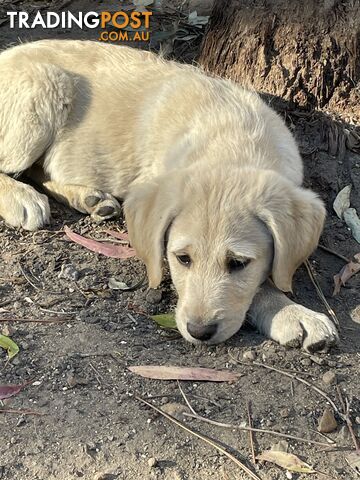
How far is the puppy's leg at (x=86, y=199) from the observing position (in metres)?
5.02

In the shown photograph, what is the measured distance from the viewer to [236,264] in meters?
3.71

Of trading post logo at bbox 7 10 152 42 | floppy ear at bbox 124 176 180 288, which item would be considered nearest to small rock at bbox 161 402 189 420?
floppy ear at bbox 124 176 180 288

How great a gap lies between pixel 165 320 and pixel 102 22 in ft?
15.6

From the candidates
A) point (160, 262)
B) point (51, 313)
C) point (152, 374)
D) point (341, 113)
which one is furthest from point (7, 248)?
point (341, 113)

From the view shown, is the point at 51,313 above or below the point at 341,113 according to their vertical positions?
below

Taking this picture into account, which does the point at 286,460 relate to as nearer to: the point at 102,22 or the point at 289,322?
the point at 289,322

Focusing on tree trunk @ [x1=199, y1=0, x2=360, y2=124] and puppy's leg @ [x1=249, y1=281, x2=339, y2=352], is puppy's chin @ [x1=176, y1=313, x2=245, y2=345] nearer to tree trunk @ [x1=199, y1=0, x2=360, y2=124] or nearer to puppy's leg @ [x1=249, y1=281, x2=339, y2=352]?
puppy's leg @ [x1=249, y1=281, x2=339, y2=352]

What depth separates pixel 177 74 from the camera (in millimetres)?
5113

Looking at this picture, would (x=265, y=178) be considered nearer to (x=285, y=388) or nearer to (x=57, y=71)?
(x=285, y=388)

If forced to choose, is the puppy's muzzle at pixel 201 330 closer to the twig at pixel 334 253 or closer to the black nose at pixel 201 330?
the black nose at pixel 201 330

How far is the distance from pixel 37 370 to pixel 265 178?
1.60m

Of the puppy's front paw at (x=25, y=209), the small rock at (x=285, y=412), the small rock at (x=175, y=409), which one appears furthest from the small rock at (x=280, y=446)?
the puppy's front paw at (x=25, y=209)

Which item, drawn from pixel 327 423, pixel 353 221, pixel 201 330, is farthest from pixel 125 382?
pixel 353 221

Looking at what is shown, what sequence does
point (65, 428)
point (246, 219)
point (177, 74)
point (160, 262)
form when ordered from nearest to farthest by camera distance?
point (65, 428)
point (246, 219)
point (160, 262)
point (177, 74)
